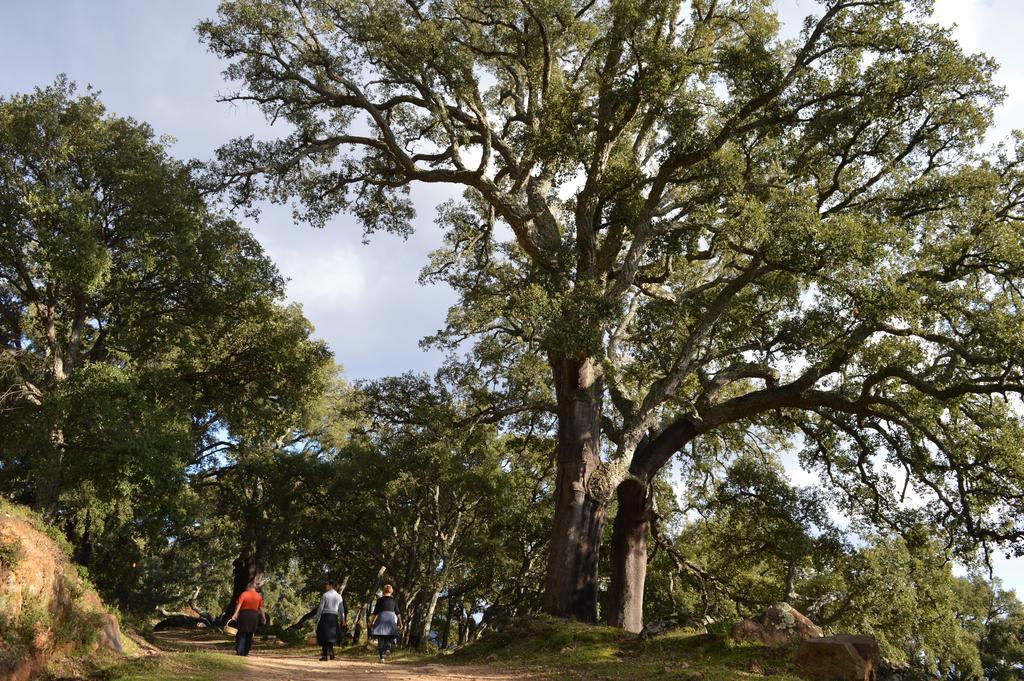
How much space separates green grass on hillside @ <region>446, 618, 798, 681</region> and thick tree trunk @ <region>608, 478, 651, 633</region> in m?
2.89

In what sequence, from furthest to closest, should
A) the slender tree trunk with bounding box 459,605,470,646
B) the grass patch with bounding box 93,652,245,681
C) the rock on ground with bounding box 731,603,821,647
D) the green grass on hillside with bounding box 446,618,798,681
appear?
the slender tree trunk with bounding box 459,605,470,646 → the rock on ground with bounding box 731,603,821,647 → the green grass on hillside with bounding box 446,618,798,681 → the grass patch with bounding box 93,652,245,681

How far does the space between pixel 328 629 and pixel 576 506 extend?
5.48m

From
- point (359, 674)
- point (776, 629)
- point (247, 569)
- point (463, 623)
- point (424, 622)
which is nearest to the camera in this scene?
point (776, 629)

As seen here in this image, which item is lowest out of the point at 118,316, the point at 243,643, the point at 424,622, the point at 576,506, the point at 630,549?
the point at 424,622

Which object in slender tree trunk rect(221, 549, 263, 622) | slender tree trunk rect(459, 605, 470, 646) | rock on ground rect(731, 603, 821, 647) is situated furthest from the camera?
slender tree trunk rect(459, 605, 470, 646)

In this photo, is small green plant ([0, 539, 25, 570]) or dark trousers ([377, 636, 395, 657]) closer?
small green plant ([0, 539, 25, 570])

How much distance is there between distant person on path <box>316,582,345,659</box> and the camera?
13.2 meters

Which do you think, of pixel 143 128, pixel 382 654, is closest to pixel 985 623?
pixel 382 654

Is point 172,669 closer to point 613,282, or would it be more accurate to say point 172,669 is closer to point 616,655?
point 616,655

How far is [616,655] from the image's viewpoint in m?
10.0

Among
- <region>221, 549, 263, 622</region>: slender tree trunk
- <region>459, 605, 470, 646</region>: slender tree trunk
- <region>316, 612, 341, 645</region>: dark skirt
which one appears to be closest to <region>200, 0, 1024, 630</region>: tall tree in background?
<region>316, 612, 341, 645</region>: dark skirt

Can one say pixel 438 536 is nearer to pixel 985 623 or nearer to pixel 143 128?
pixel 143 128

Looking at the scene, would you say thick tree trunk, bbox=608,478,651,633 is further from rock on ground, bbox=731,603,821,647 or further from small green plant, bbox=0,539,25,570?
small green plant, bbox=0,539,25,570

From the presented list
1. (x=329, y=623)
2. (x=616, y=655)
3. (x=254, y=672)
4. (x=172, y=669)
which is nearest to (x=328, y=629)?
(x=329, y=623)
